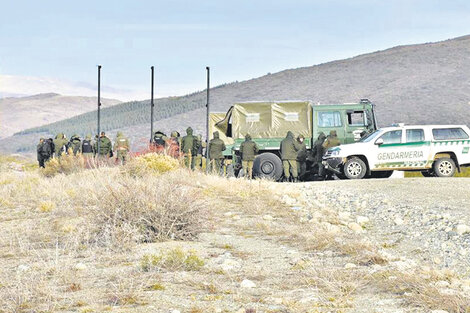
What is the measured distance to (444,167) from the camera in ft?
76.3

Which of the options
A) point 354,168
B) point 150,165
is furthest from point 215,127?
point 150,165

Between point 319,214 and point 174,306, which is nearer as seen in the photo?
point 174,306

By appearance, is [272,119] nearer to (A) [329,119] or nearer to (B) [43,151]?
(A) [329,119]

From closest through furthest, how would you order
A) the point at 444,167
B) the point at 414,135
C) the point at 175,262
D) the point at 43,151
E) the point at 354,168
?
the point at 175,262 < the point at 414,135 < the point at 444,167 < the point at 354,168 < the point at 43,151

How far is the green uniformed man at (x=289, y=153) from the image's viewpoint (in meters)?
23.7

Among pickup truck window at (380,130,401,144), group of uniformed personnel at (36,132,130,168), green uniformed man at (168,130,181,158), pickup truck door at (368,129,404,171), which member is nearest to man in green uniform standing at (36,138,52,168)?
group of uniformed personnel at (36,132,130,168)

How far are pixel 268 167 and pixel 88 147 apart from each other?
27.3 ft

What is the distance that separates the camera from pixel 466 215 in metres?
12.8

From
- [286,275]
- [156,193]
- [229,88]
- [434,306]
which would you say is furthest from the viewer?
[229,88]

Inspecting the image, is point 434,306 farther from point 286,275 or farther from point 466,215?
point 466,215


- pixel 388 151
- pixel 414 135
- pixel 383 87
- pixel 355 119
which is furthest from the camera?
pixel 383 87

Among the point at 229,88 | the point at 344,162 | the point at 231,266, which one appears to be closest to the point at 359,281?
the point at 231,266

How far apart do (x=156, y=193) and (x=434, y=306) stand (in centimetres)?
506

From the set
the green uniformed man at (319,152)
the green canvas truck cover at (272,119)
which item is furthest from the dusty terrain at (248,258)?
the green canvas truck cover at (272,119)
